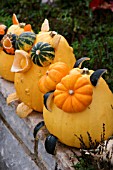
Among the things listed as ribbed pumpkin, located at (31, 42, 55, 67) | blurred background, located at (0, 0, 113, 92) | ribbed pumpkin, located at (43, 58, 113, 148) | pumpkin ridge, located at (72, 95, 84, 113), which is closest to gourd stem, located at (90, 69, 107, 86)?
ribbed pumpkin, located at (43, 58, 113, 148)

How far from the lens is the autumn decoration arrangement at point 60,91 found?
285 centimetres

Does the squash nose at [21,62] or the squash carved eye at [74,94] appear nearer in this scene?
the squash carved eye at [74,94]

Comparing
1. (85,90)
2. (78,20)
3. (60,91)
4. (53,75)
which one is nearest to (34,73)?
(53,75)

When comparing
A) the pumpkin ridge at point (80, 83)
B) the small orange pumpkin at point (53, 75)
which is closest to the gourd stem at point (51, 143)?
the small orange pumpkin at point (53, 75)

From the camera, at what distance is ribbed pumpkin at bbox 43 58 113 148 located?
2838mm

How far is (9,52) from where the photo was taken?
3.65m

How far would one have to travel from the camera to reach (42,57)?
3.16 metres

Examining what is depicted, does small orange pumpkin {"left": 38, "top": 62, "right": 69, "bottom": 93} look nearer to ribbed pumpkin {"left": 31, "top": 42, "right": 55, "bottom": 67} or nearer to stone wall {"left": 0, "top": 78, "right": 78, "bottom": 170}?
ribbed pumpkin {"left": 31, "top": 42, "right": 55, "bottom": 67}

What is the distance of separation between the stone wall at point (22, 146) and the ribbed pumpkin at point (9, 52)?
0.11 m

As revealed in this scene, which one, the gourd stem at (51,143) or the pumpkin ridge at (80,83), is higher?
the pumpkin ridge at (80,83)

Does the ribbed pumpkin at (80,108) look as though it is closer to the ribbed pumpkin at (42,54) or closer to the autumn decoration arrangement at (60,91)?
the autumn decoration arrangement at (60,91)

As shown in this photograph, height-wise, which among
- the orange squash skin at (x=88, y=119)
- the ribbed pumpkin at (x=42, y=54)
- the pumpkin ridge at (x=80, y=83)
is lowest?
the orange squash skin at (x=88, y=119)

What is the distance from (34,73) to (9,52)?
0.46 meters

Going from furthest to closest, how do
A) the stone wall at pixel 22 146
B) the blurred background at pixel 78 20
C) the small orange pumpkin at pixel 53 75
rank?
1. the blurred background at pixel 78 20
2. the stone wall at pixel 22 146
3. the small orange pumpkin at pixel 53 75
